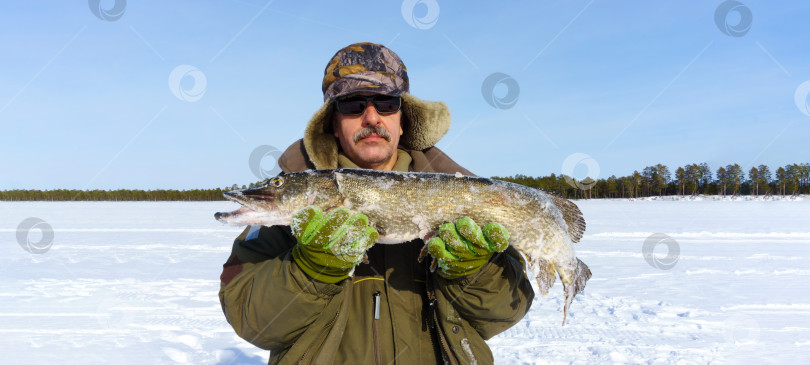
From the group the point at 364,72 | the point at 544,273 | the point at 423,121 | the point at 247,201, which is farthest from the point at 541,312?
the point at 247,201

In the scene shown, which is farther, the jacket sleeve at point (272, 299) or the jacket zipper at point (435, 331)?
the jacket zipper at point (435, 331)

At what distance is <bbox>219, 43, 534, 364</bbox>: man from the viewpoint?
99.6 inches

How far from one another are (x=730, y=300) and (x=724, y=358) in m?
2.98

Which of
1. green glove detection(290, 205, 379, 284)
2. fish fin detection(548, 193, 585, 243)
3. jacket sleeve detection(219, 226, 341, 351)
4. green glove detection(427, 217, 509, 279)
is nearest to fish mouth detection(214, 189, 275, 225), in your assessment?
jacket sleeve detection(219, 226, 341, 351)

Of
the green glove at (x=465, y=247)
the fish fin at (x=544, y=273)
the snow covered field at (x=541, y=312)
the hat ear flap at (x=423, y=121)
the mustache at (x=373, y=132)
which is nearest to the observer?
the green glove at (x=465, y=247)

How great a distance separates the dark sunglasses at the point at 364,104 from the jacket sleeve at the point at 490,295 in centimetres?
117

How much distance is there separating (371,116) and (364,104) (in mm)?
98

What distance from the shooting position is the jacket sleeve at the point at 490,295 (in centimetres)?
268

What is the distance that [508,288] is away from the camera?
2773 mm

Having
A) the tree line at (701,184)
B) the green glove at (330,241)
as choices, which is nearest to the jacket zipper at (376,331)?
the green glove at (330,241)

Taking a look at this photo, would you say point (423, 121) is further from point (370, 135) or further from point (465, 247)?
point (465, 247)

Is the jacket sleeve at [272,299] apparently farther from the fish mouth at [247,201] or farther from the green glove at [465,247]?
the green glove at [465,247]

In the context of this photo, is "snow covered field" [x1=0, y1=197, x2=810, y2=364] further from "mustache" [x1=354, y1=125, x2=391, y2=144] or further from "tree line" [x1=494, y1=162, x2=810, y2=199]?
"tree line" [x1=494, y1=162, x2=810, y2=199]

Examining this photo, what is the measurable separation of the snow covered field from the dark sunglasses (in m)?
3.24
